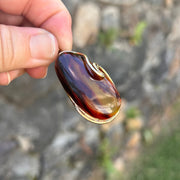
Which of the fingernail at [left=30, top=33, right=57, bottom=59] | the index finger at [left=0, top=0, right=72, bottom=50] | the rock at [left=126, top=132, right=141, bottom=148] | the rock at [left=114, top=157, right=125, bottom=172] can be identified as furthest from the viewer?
the rock at [left=126, top=132, right=141, bottom=148]

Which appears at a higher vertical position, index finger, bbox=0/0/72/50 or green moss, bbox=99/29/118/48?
index finger, bbox=0/0/72/50

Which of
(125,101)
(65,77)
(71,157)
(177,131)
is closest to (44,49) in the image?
(65,77)

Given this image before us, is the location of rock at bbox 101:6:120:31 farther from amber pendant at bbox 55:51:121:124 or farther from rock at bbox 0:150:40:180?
rock at bbox 0:150:40:180

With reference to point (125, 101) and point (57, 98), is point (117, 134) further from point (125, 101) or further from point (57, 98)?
point (57, 98)

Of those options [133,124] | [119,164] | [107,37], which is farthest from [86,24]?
[119,164]

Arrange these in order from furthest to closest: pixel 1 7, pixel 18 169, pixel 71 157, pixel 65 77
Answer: pixel 71 157 → pixel 18 169 → pixel 1 7 → pixel 65 77

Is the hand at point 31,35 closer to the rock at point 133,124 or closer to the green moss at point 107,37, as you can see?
the green moss at point 107,37

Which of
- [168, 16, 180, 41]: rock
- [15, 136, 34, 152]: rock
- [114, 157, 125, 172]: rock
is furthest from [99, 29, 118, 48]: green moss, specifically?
[114, 157, 125, 172]: rock
